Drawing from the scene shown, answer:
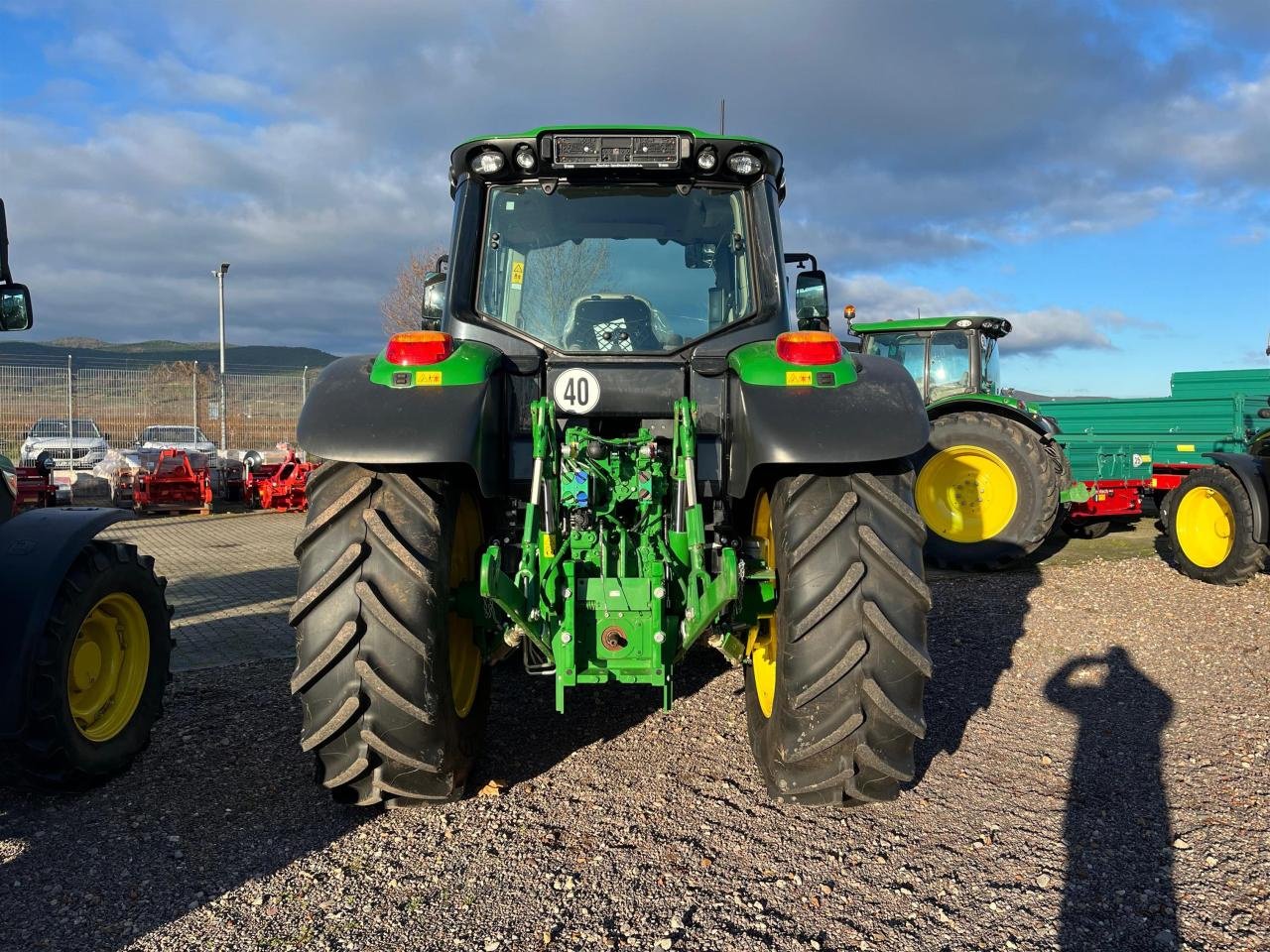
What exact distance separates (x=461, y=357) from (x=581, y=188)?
40.8 inches

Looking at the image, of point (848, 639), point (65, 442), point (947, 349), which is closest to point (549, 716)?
point (848, 639)

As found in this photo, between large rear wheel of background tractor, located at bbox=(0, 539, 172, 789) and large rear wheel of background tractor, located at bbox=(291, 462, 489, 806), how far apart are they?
97 cm

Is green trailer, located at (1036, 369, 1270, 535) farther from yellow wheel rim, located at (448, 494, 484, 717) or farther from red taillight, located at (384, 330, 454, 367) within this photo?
red taillight, located at (384, 330, 454, 367)

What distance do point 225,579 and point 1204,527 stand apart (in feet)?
29.3

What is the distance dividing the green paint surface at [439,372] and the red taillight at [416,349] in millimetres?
17

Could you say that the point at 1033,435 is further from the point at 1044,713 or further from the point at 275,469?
the point at 275,469

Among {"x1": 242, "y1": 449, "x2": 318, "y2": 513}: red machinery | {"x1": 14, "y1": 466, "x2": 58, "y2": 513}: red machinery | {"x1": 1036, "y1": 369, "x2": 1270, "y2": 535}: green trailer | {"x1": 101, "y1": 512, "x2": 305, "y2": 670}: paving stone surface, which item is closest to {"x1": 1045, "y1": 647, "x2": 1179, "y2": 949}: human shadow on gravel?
{"x1": 101, "y1": 512, "x2": 305, "y2": 670}: paving stone surface

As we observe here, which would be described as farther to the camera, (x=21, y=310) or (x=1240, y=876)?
(x=21, y=310)

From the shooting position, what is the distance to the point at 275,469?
1520cm

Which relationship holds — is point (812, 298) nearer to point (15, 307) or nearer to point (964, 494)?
point (15, 307)

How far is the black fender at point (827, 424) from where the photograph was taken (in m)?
3.02

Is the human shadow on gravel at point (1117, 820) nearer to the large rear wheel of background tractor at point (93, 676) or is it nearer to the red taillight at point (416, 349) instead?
the red taillight at point (416, 349)

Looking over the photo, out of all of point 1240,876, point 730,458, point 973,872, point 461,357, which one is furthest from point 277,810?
point 1240,876

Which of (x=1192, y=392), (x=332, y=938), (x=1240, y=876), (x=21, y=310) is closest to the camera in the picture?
(x=332, y=938)
